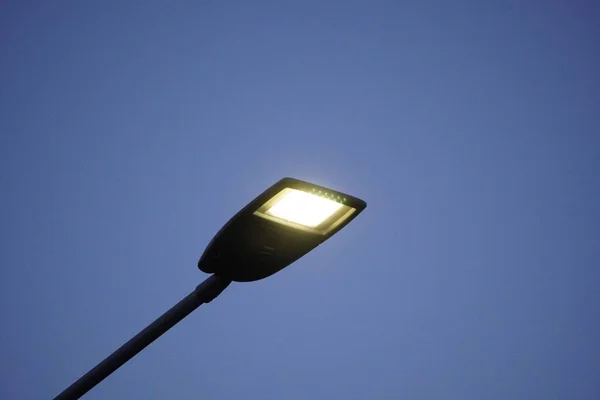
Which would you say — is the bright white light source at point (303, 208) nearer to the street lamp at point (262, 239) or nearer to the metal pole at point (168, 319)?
the street lamp at point (262, 239)

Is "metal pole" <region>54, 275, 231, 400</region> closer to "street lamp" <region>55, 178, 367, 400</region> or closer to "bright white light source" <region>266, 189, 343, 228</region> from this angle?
"street lamp" <region>55, 178, 367, 400</region>

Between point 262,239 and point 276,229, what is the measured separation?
0.08 meters

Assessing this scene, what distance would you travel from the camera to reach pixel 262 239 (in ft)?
6.36

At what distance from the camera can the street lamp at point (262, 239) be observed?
1.77 meters

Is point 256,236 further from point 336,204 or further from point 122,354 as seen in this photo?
point 122,354

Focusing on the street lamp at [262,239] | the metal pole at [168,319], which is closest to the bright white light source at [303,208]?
the street lamp at [262,239]

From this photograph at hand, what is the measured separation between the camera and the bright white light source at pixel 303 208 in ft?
5.86

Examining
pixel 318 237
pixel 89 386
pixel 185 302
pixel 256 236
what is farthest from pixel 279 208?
pixel 89 386

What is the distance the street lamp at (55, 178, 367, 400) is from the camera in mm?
1772

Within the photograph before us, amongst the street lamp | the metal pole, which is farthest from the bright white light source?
the metal pole

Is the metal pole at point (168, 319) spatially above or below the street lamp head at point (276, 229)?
below

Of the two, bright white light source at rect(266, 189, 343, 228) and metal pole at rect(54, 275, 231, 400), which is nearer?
bright white light source at rect(266, 189, 343, 228)

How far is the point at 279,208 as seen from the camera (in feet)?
6.10

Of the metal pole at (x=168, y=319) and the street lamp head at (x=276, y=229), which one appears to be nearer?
the street lamp head at (x=276, y=229)
